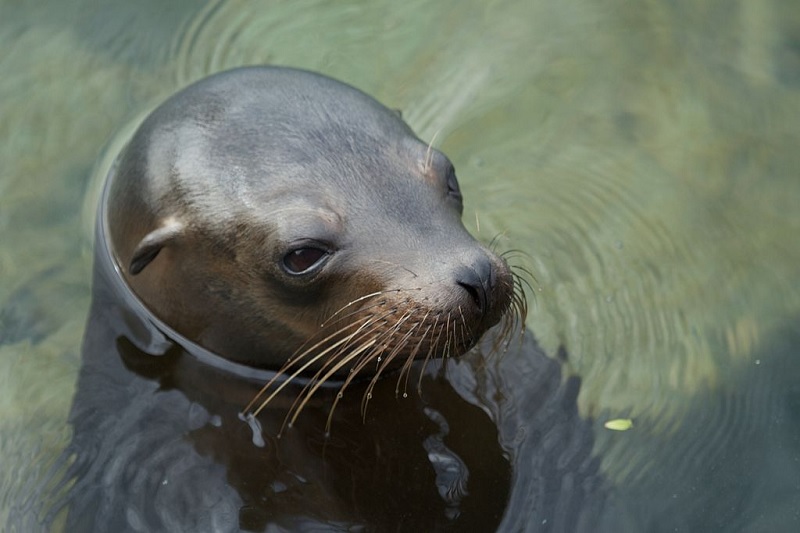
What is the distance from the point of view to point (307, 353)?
4.79 meters

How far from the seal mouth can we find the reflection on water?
717mm

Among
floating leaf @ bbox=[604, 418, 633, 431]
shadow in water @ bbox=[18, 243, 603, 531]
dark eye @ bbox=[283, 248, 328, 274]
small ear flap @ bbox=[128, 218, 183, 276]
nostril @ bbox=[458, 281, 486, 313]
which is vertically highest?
nostril @ bbox=[458, 281, 486, 313]

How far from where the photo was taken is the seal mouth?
14.3 ft

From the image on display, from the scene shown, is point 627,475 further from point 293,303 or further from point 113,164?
point 113,164

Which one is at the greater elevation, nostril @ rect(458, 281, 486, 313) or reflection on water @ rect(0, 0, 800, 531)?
nostril @ rect(458, 281, 486, 313)

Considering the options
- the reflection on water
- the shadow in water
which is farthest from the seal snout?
the reflection on water

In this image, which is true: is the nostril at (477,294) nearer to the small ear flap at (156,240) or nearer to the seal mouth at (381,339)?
the seal mouth at (381,339)

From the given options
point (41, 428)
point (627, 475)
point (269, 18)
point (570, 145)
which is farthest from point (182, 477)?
point (269, 18)

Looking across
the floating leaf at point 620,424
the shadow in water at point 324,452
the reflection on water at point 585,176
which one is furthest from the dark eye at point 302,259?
the floating leaf at point 620,424

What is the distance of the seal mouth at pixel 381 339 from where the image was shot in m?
4.36

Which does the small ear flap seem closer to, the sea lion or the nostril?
the sea lion

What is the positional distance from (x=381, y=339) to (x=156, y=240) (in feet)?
3.20

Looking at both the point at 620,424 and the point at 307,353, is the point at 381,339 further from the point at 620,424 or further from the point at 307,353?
the point at 620,424

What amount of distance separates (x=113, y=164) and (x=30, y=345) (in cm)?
97
